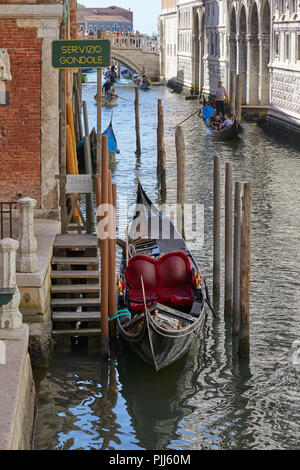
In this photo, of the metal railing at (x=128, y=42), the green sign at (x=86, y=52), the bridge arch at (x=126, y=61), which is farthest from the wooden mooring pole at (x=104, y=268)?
the bridge arch at (x=126, y=61)

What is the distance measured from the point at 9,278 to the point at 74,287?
1.95 meters

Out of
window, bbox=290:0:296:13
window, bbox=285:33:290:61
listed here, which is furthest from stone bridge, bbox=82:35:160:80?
window, bbox=290:0:296:13

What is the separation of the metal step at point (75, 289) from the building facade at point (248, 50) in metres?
15.3

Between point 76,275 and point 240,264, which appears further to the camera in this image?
point 76,275

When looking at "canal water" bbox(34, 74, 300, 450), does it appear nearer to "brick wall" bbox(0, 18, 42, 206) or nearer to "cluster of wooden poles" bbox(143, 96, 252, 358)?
"cluster of wooden poles" bbox(143, 96, 252, 358)

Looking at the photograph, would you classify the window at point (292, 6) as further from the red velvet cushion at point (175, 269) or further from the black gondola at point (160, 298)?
the red velvet cushion at point (175, 269)

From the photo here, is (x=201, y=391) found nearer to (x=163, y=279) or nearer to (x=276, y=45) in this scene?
(x=163, y=279)

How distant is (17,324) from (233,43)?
1048 inches

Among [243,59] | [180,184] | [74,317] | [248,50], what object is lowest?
[74,317]

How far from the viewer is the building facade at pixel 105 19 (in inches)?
4045

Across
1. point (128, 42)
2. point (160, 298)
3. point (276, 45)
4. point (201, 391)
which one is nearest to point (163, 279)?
point (160, 298)

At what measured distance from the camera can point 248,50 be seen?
1128 inches

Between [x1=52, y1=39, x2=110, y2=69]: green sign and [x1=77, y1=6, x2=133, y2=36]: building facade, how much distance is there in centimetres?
9491

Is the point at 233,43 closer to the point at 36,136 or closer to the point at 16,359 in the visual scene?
the point at 36,136
